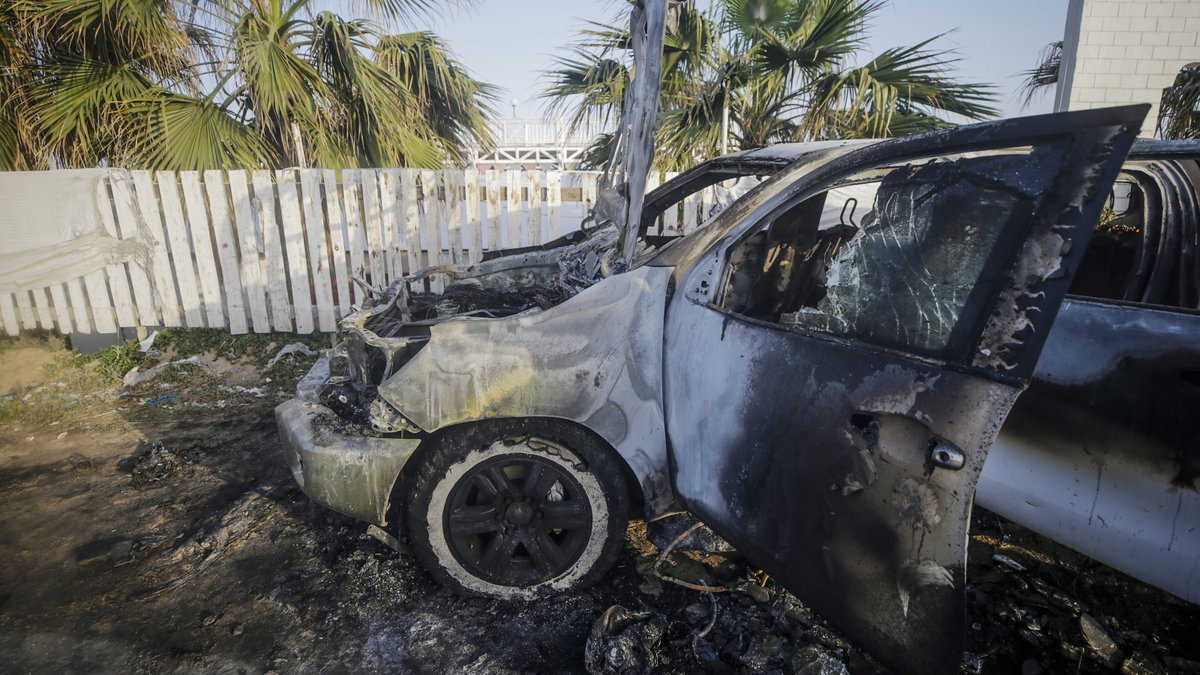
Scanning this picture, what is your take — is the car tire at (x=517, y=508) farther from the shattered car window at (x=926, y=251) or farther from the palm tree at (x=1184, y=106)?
the palm tree at (x=1184, y=106)

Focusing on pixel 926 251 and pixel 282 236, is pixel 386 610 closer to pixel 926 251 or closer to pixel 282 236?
pixel 926 251

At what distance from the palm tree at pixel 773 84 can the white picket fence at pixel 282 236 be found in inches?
44.6

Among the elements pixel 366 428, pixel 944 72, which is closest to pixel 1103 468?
pixel 366 428

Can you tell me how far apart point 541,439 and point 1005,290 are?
1533 millimetres

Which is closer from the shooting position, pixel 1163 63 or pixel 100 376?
pixel 100 376

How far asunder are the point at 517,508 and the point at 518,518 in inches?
1.6

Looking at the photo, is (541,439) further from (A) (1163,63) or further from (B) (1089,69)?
(A) (1163,63)

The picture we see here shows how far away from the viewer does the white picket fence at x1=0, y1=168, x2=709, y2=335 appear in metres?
5.39

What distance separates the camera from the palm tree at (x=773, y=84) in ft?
18.1

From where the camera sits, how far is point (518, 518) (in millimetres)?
2170

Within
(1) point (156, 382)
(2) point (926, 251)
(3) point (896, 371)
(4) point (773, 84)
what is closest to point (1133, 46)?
(4) point (773, 84)

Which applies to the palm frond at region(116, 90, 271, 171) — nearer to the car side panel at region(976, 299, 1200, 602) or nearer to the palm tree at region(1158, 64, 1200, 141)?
the car side panel at region(976, 299, 1200, 602)

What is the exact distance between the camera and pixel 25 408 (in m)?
4.42

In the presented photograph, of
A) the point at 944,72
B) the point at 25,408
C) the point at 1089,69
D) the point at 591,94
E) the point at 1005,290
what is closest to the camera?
the point at 1005,290
